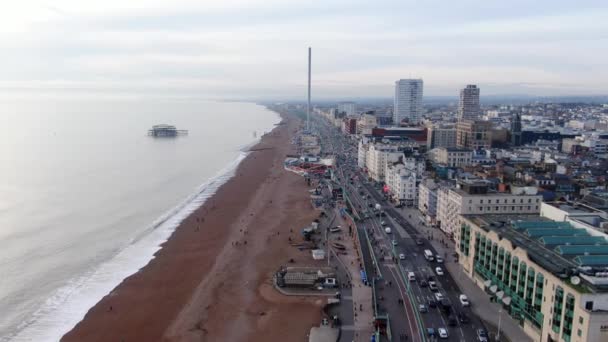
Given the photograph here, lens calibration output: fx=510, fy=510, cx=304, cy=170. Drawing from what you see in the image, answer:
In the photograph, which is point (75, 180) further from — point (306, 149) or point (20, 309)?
point (306, 149)

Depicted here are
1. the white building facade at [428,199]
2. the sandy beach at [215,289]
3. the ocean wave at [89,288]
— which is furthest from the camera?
the white building facade at [428,199]

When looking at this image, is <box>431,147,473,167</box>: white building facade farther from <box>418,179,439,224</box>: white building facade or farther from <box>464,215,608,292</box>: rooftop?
<box>464,215,608,292</box>: rooftop

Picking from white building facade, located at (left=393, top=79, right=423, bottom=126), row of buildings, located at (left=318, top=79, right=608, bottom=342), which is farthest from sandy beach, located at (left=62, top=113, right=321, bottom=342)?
white building facade, located at (left=393, top=79, right=423, bottom=126)

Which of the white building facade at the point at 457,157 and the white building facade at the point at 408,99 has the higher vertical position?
the white building facade at the point at 408,99

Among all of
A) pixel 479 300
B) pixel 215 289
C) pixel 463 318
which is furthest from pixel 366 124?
pixel 463 318

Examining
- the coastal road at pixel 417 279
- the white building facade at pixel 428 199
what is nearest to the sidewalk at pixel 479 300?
the coastal road at pixel 417 279

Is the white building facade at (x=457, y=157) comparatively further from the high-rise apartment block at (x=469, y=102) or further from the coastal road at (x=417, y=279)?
the high-rise apartment block at (x=469, y=102)
